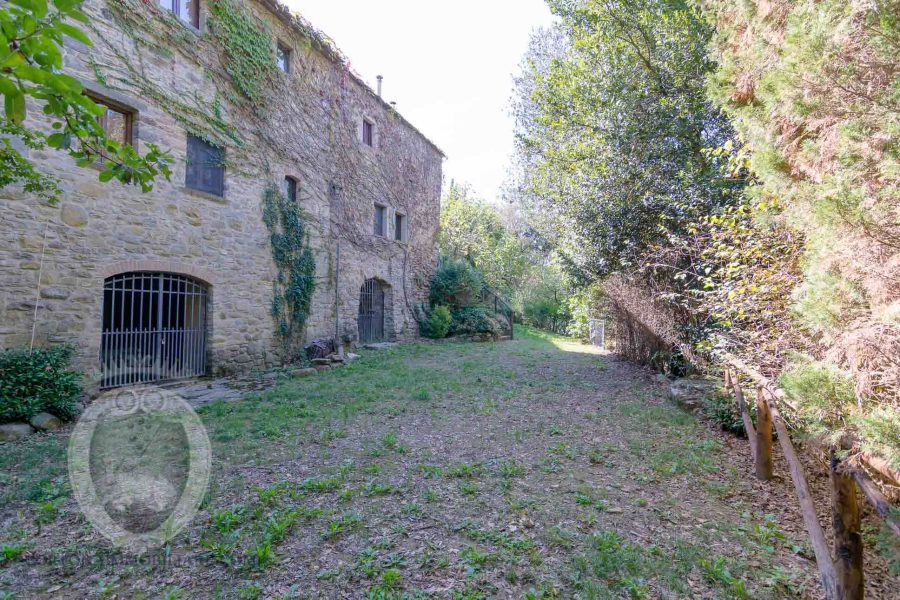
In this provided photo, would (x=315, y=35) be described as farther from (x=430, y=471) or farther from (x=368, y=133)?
(x=430, y=471)

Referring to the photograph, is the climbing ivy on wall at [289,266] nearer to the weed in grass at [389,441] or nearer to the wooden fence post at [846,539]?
the weed in grass at [389,441]

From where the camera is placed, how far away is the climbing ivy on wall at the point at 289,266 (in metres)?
8.23

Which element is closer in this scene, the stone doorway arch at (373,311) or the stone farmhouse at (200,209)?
the stone farmhouse at (200,209)

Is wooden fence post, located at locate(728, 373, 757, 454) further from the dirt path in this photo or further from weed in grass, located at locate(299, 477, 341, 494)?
weed in grass, located at locate(299, 477, 341, 494)

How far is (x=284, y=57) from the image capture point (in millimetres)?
8867

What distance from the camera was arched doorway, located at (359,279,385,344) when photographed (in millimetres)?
11578

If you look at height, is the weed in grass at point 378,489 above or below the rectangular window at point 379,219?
below

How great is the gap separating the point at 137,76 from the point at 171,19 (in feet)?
4.09

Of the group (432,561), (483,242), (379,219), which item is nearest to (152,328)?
(432,561)

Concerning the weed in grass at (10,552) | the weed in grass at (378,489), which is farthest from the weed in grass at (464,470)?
the weed in grass at (10,552)

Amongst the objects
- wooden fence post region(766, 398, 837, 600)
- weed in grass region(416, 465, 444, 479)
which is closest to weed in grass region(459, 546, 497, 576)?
weed in grass region(416, 465, 444, 479)

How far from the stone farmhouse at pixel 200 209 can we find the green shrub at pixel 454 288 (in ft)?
12.9

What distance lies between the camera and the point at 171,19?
6.39 meters

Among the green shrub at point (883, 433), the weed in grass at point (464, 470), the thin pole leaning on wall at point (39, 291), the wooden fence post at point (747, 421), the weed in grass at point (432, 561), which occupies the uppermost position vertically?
the thin pole leaning on wall at point (39, 291)
